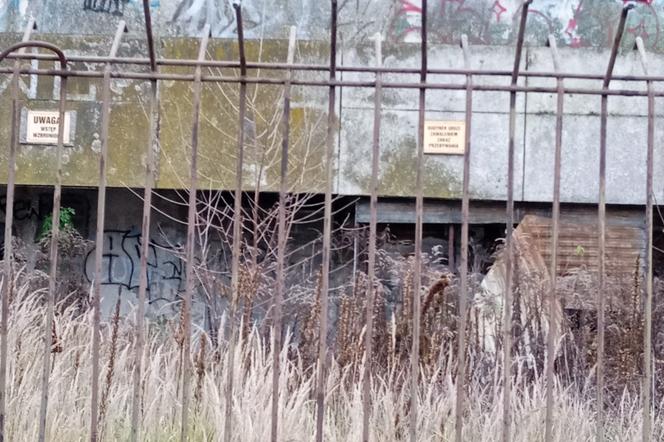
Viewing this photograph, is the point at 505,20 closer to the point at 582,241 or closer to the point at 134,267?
the point at 582,241

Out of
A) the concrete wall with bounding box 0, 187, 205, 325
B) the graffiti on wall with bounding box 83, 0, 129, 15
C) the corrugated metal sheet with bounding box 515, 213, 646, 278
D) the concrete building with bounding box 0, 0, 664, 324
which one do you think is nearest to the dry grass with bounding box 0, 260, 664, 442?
the corrugated metal sheet with bounding box 515, 213, 646, 278

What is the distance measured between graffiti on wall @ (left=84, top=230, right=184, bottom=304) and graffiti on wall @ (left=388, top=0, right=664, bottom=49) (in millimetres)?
3757

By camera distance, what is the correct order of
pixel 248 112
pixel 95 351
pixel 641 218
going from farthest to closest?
pixel 641 218
pixel 248 112
pixel 95 351

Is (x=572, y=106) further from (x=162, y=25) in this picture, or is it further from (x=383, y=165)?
(x=162, y=25)

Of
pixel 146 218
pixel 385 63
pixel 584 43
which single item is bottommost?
pixel 146 218

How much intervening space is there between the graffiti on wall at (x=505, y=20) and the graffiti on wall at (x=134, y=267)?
3.76 meters

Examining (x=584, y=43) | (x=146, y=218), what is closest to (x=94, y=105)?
(x=146, y=218)

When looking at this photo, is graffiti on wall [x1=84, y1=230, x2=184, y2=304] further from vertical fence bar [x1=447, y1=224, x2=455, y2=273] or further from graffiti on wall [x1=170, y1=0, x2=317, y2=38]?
vertical fence bar [x1=447, y1=224, x2=455, y2=273]

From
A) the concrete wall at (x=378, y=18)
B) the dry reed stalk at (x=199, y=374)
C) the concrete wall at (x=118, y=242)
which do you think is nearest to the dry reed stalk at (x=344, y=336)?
the dry reed stalk at (x=199, y=374)

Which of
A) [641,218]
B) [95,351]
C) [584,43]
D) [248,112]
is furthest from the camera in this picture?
[584,43]

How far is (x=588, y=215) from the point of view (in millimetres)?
8125

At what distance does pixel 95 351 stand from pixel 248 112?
4489 millimetres

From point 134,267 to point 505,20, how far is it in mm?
5336

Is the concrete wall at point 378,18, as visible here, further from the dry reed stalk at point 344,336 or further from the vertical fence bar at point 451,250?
the dry reed stalk at point 344,336
